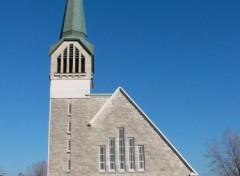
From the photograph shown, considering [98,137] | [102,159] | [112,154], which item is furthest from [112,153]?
[98,137]

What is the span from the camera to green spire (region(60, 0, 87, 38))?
95.8ft

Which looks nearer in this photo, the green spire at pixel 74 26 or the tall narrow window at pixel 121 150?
the tall narrow window at pixel 121 150

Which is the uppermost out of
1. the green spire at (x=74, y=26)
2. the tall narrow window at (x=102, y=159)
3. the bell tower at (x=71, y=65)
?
the green spire at (x=74, y=26)

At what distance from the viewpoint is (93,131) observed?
84.1 feet

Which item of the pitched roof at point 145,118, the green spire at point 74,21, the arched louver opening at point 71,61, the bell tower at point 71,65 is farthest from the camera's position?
the green spire at point 74,21

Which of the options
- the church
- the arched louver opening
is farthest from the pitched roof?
the arched louver opening

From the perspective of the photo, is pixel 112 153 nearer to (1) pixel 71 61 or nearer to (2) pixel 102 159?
(2) pixel 102 159

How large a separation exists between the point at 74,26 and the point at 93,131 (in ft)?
32.9

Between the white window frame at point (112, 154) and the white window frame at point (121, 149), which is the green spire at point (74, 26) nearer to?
the white window frame at point (121, 149)

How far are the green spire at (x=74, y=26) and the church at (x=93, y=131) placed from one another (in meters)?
0.13

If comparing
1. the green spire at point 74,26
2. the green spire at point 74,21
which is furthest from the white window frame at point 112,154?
the green spire at point 74,21

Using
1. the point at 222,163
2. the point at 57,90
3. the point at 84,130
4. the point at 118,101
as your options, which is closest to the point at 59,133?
the point at 84,130

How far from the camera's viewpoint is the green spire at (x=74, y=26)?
2827 cm

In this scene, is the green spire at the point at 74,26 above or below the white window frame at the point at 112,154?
above
